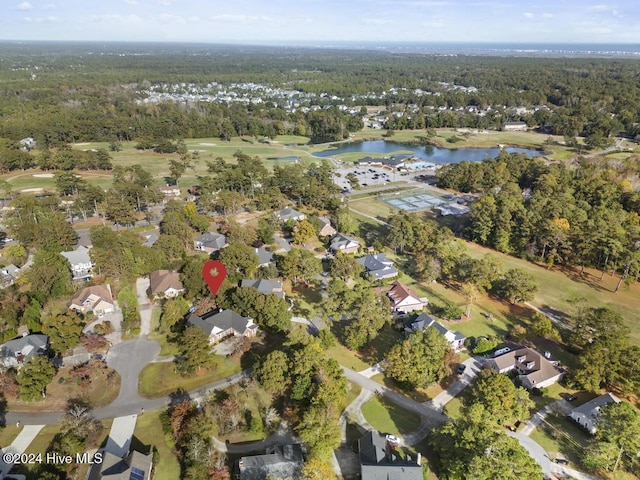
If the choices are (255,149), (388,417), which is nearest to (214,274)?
(388,417)

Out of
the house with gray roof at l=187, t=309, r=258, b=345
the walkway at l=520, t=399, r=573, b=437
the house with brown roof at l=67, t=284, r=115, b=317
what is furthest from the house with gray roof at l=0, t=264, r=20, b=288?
the walkway at l=520, t=399, r=573, b=437

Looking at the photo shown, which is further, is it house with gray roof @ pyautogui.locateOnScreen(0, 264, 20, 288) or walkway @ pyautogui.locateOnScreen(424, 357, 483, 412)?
house with gray roof @ pyautogui.locateOnScreen(0, 264, 20, 288)

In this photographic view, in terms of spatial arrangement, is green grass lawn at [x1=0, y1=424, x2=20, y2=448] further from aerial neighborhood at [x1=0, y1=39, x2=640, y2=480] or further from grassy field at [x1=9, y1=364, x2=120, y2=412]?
grassy field at [x1=9, y1=364, x2=120, y2=412]

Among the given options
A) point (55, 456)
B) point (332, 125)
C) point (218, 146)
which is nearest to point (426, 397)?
point (55, 456)

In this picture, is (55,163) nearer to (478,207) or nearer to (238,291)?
(238,291)

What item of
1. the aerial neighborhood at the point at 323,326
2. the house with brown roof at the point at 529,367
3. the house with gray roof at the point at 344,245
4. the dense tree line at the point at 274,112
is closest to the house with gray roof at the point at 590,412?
the aerial neighborhood at the point at 323,326

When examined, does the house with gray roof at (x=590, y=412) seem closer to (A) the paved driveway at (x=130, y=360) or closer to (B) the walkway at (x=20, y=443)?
(A) the paved driveway at (x=130, y=360)
